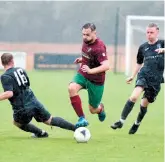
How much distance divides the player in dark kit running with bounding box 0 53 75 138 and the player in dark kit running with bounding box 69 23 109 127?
516mm

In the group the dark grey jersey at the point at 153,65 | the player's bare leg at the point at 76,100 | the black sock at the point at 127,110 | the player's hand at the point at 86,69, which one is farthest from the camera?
the dark grey jersey at the point at 153,65

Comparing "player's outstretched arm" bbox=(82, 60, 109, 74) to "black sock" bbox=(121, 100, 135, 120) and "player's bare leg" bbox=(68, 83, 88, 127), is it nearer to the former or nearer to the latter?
"player's bare leg" bbox=(68, 83, 88, 127)

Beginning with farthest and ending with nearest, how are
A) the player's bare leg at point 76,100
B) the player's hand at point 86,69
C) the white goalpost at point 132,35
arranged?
the white goalpost at point 132,35 < the player's bare leg at point 76,100 < the player's hand at point 86,69

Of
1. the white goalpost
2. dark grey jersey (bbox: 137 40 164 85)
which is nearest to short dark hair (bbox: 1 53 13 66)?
dark grey jersey (bbox: 137 40 164 85)

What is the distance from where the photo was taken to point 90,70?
10344 mm

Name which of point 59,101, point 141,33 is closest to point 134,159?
point 59,101

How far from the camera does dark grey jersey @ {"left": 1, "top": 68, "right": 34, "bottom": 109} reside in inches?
389

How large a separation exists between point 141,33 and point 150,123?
828 inches

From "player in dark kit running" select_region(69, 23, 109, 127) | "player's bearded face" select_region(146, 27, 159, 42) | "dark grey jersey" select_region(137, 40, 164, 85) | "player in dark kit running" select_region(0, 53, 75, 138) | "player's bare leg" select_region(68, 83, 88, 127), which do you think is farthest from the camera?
"dark grey jersey" select_region(137, 40, 164, 85)

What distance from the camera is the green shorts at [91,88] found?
1102 centimetres

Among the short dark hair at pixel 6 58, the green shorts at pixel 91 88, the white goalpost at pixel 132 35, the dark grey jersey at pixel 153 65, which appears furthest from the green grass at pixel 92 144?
the white goalpost at pixel 132 35

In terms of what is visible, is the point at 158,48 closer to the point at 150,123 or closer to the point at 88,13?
the point at 150,123

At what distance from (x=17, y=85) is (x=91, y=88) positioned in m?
1.62

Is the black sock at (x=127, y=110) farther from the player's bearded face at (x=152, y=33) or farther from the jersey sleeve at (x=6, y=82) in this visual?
the jersey sleeve at (x=6, y=82)
